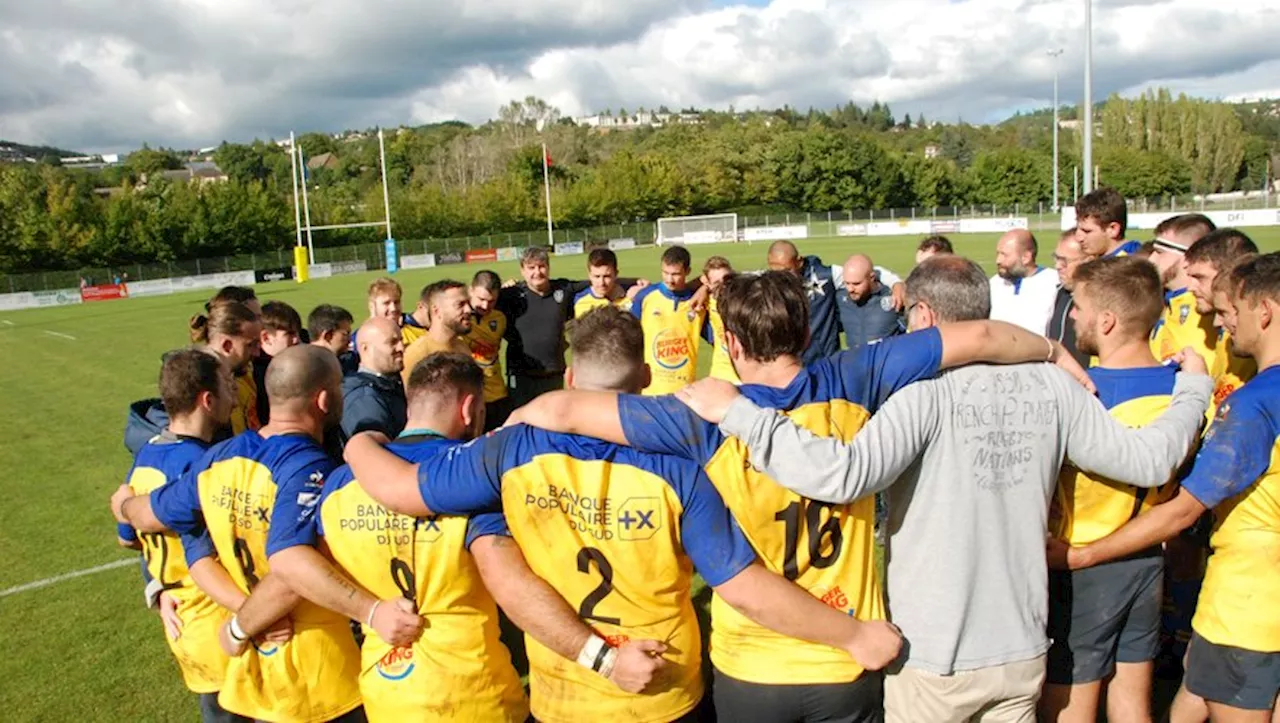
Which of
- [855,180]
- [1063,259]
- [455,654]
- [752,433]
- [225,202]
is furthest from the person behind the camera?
[855,180]

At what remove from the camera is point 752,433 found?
2381mm

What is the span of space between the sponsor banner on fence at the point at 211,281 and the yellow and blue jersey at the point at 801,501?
47.9 m

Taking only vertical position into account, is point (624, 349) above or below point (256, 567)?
above

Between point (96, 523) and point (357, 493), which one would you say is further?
point (96, 523)

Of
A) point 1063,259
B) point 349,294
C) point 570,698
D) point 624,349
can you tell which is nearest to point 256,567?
point 570,698

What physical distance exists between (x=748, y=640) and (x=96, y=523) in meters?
7.92

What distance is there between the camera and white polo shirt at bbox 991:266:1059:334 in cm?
707

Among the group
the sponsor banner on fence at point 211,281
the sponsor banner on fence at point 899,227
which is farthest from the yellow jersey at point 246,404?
the sponsor banner on fence at point 899,227

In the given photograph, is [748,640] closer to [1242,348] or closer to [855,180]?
[1242,348]

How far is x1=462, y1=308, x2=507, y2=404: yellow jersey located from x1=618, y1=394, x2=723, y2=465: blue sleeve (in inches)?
206

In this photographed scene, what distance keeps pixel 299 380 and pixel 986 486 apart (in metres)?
2.45

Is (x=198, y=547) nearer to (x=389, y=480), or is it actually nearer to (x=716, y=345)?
(x=389, y=480)

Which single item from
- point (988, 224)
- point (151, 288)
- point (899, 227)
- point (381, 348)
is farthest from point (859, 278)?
point (899, 227)

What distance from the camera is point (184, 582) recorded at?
3.61 m
